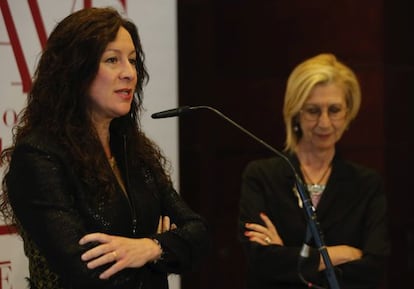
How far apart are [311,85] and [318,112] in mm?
115

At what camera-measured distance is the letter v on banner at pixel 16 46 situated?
2869mm

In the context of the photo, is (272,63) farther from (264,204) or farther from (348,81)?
(264,204)

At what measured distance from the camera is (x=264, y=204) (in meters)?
3.12

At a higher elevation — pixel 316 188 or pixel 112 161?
pixel 112 161

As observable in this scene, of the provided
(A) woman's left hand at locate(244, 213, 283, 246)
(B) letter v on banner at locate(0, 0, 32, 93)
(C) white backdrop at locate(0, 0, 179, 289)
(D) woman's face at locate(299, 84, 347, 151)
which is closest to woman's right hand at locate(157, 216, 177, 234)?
(A) woman's left hand at locate(244, 213, 283, 246)

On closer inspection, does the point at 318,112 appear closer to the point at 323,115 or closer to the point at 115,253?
the point at 323,115

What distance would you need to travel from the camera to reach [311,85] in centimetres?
318

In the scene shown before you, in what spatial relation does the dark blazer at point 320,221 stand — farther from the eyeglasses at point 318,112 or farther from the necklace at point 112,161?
the necklace at point 112,161

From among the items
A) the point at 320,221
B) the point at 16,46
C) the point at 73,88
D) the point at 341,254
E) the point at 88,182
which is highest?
the point at 16,46

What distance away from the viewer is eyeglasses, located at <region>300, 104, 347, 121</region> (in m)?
3.19

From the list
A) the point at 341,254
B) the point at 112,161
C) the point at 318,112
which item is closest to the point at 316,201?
the point at 341,254

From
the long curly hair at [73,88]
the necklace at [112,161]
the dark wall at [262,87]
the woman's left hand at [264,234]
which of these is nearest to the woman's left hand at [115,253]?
the long curly hair at [73,88]

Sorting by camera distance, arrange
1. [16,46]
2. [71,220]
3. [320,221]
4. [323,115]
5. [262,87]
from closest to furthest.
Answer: [71,220] → [16,46] → [320,221] → [323,115] → [262,87]

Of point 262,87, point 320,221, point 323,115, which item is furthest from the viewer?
point 262,87
